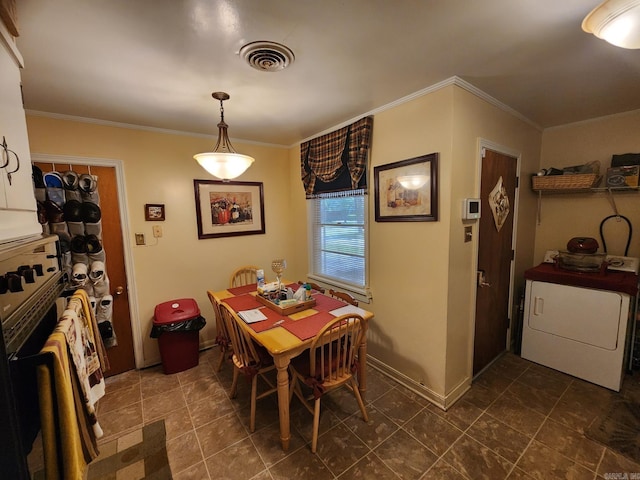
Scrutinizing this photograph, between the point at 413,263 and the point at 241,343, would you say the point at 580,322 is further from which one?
the point at 241,343

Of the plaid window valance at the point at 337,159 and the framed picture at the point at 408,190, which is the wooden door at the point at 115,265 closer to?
the plaid window valance at the point at 337,159

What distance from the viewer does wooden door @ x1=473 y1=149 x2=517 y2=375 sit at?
225cm

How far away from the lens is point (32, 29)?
48.5 inches

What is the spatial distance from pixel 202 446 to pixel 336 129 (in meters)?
2.87

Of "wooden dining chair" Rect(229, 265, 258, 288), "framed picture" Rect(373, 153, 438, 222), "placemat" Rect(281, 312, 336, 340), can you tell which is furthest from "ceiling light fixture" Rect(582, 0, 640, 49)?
"wooden dining chair" Rect(229, 265, 258, 288)

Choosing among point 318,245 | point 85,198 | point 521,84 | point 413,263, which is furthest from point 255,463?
point 521,84

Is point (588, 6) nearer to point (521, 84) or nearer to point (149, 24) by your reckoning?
point (521, 84)

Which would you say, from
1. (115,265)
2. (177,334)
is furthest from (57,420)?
(115,265)

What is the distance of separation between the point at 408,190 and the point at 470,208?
0.47 metres

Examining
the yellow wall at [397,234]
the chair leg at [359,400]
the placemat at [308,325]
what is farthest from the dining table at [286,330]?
the yellow wall at [397,234]

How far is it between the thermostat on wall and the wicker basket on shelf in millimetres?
1268

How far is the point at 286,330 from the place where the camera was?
1830mm

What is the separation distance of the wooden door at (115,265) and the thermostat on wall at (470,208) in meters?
3.04

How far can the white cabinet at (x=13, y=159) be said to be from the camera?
88cm
